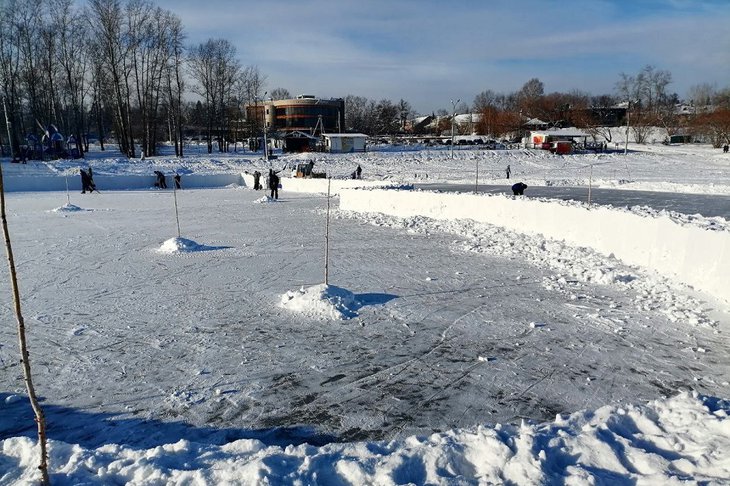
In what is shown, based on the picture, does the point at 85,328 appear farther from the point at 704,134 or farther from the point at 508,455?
the point at 704,134

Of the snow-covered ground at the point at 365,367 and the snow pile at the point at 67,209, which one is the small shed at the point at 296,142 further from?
the snow-covered ground at the point at 365,367

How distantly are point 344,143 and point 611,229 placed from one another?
57.3 metres

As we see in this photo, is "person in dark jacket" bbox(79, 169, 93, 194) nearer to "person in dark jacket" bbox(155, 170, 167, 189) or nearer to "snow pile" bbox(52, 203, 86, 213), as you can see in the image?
"person in dark jacket" bbox(155, 170, 167, 189)

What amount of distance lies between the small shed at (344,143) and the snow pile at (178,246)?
177 ft

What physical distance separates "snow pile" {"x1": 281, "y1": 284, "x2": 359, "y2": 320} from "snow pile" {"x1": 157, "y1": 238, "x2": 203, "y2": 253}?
6171mm

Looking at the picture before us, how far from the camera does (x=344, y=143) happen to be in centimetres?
6906

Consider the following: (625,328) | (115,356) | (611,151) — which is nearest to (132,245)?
(115,356)

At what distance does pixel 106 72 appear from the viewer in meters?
61.1

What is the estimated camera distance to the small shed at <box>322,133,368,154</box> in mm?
68375

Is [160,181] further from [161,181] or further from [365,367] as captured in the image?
[365,367]

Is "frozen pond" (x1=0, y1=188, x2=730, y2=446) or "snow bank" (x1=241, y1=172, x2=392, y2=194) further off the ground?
"snow bank" (x1=241, y1=172, x2=392, y2=194)

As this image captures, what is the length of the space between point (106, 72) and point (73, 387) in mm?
64475

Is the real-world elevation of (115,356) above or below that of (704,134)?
below


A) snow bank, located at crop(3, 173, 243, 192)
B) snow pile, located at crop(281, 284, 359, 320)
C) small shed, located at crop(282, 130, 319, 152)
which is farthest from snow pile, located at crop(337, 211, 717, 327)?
small shed, located at crop(282, 130, 319, 152)
